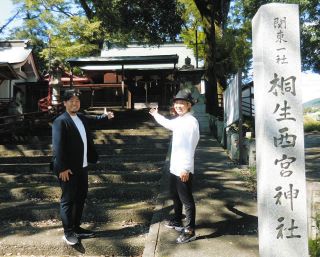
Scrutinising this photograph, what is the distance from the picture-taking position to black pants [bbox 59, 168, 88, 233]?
4020 mm

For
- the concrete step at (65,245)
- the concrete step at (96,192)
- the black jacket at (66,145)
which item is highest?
the black jacket at (66,145)

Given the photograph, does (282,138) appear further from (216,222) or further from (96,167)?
(96,167)

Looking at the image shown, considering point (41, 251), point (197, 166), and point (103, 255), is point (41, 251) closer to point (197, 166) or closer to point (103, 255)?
point (103, 255)

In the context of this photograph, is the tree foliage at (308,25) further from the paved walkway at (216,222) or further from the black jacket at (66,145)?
the black jacket at (66,145)

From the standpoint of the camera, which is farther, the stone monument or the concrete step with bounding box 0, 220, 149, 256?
the concrete step with bounding box 0, 220, 149, 256

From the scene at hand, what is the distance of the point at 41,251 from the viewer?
4.20m

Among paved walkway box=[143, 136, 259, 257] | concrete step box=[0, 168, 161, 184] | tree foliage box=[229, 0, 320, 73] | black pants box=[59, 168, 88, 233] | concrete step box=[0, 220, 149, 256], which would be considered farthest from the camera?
tree foliage box=[229, 0, 320, 73]

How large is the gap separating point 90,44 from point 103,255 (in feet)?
69.0

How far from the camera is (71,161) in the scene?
4.04 metres

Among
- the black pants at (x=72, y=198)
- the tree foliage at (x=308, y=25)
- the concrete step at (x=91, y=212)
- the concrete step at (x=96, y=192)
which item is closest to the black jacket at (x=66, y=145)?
the black pants at (x=72, y=198)

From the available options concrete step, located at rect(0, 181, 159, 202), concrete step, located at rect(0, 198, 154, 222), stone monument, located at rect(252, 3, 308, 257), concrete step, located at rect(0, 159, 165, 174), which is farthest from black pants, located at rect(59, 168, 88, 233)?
concrete step, located at rect(0, 159, 165, 174)

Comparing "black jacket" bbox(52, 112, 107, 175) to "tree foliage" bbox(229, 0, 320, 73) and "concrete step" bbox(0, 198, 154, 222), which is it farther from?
"tree foliage" bbox(229, 0, 320, 73)

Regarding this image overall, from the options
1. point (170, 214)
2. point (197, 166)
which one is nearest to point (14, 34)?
point (197, 166)

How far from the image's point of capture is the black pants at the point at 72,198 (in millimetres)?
4020
